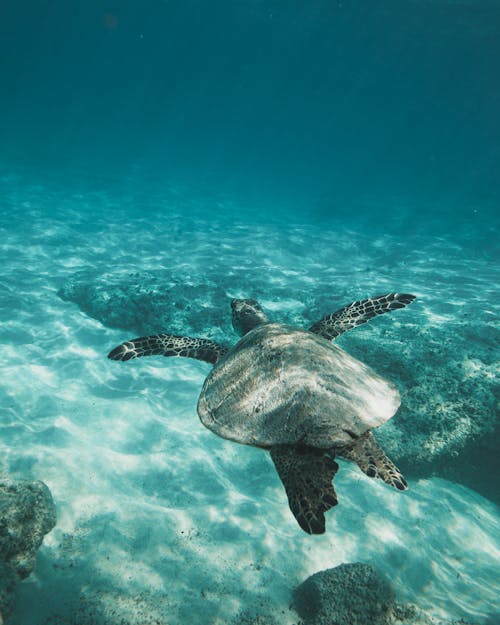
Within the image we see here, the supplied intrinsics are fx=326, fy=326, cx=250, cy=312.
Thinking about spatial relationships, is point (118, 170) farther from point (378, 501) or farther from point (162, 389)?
point (378, 501)

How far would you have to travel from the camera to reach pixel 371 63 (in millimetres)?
75812

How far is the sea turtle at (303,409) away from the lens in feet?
9.34

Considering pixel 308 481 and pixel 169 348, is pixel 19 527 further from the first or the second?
pixel 308 481

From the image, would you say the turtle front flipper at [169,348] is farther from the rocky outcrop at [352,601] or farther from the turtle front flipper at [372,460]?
the rocky outcrop at [352,601]

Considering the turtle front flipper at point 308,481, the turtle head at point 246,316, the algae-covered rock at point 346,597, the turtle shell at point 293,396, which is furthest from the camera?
the turtle head at point 246,316

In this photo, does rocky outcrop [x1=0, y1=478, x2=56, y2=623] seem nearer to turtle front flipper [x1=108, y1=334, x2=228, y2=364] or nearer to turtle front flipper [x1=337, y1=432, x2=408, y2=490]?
turtle front flipper [x1=108, y1=334, x2=228, y2=364]

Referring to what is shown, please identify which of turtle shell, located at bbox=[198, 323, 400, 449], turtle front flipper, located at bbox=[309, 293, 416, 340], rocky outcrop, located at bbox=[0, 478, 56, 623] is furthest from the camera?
turtle front flipper, located at bbox=[309, 293, 416, 340]

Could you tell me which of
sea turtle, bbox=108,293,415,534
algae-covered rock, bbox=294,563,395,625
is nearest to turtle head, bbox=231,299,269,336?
sea turtle, bbox=108,293,415,534

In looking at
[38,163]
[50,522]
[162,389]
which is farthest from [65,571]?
[38,163]

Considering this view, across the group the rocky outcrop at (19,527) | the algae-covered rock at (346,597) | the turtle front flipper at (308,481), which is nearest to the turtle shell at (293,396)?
the turtle front flipper at (308,481)

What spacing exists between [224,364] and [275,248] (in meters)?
14.3

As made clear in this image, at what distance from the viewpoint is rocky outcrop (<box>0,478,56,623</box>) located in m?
3.19

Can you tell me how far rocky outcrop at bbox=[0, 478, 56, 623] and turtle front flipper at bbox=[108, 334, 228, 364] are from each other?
6.02 feet

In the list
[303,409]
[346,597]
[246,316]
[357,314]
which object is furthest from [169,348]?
[346,597]
